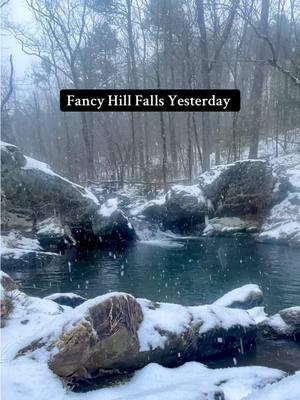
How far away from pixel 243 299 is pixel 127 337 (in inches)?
141

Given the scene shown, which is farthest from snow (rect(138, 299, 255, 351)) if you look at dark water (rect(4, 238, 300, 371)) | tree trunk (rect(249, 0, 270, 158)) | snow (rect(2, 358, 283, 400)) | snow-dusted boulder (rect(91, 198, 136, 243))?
tree trunk (rect(249, 0, 270, 158))

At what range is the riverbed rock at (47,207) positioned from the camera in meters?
15.0

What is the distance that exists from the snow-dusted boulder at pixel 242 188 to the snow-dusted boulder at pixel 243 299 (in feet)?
30.8

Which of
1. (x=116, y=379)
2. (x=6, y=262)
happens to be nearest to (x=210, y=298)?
(x=116, y=379)

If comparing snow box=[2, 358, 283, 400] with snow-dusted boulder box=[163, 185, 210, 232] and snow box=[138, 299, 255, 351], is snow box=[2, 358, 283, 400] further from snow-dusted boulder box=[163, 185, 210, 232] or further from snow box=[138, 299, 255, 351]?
snow-dusted boulder box=[163, 185, 210, 232]

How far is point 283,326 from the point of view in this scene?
7027 millimetres

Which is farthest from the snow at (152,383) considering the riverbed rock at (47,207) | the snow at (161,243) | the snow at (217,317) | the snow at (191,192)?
the snow at (191,192)

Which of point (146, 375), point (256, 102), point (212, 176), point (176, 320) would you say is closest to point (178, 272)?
point (176, 320)

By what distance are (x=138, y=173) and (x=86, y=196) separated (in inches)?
443

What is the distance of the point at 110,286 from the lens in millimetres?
10609

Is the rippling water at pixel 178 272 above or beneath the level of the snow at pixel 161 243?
beneath

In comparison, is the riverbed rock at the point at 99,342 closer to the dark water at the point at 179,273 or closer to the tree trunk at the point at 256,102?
the dark water at the point at 179,273

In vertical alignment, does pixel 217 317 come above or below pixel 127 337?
below

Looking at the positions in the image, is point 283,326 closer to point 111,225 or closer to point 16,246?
point 16,246
